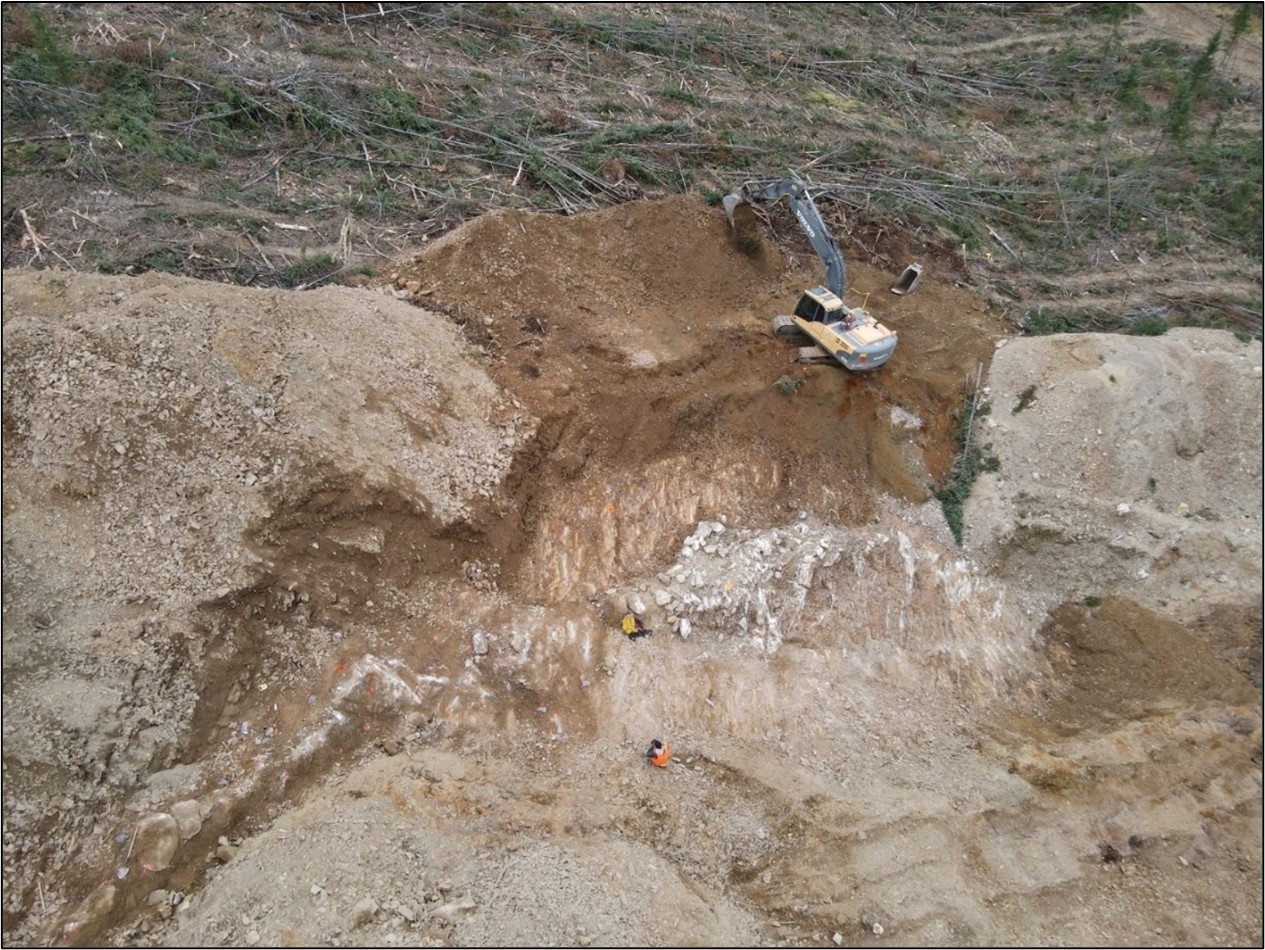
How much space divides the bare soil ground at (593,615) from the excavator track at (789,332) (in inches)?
12.8

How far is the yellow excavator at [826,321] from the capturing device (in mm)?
13414

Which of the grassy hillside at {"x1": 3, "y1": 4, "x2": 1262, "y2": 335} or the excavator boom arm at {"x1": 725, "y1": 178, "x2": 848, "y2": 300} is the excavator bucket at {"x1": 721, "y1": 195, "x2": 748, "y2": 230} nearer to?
the excavator boom arm at {"x1": 725, "y1": 178, "x2": 848, "y2": 300}

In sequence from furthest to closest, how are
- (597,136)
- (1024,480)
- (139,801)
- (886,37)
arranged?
(886,37) → (597,136) → (1024,480) → (139,801)

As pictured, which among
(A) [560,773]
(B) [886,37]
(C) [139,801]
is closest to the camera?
(C) [139,801]

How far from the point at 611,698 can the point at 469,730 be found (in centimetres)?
208

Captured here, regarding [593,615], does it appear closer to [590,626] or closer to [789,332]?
[590,626]

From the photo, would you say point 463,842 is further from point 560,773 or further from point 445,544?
point 445,544

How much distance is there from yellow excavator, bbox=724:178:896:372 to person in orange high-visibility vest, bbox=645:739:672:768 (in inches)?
304

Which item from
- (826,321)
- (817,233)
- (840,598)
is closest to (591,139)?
(817,233)

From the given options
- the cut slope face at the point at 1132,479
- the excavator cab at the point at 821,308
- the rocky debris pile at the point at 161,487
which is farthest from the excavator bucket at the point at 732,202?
the rocky debris pile at the point at 161,487

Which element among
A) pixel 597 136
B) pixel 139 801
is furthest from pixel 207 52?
pixel 139 801

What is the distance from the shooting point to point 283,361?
10805 mm

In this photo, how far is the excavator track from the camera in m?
14.4

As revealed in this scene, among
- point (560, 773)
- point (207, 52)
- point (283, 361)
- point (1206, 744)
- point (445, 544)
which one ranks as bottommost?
point (560, 773)
